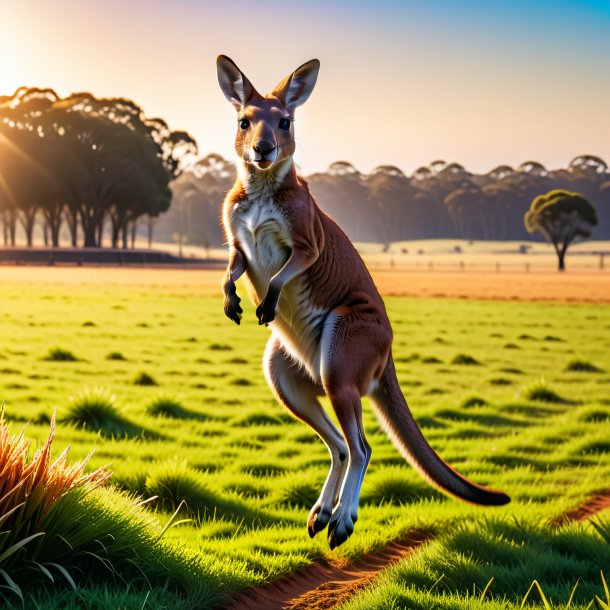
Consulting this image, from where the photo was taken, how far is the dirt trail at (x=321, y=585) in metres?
6.34

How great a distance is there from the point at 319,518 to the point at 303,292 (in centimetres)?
105

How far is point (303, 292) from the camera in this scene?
3.89 meters

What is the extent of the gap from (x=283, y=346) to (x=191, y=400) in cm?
1193

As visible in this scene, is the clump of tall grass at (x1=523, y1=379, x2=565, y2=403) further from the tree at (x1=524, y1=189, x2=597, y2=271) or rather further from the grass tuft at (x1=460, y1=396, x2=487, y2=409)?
the tree at (x1=524, y1=189, x2=597, y2=271)

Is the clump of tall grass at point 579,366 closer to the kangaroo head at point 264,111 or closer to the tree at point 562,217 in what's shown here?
the kangaroo head at point 264,111

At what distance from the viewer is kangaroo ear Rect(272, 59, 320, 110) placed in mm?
3598

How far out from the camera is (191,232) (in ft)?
608

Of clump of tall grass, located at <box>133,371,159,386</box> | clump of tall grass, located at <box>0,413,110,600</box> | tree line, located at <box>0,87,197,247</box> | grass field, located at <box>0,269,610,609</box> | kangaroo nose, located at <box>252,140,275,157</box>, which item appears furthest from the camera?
tree line, located at <box>0,87,197,247</box>

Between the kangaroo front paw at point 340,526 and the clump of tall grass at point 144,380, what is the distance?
14024 mm

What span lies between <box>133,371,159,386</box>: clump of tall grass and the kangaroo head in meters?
14.2

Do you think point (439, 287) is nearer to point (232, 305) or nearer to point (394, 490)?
point (394, 490)

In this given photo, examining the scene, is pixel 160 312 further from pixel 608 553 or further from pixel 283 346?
pixel 283 346

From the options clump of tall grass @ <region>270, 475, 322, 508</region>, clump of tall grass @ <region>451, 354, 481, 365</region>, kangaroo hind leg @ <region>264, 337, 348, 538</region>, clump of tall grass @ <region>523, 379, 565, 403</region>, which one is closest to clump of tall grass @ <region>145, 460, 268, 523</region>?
clump of tall grass @ <region>270, 475, 322, 508</region>

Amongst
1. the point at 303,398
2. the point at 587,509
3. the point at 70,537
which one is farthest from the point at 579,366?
the point at 303,398
